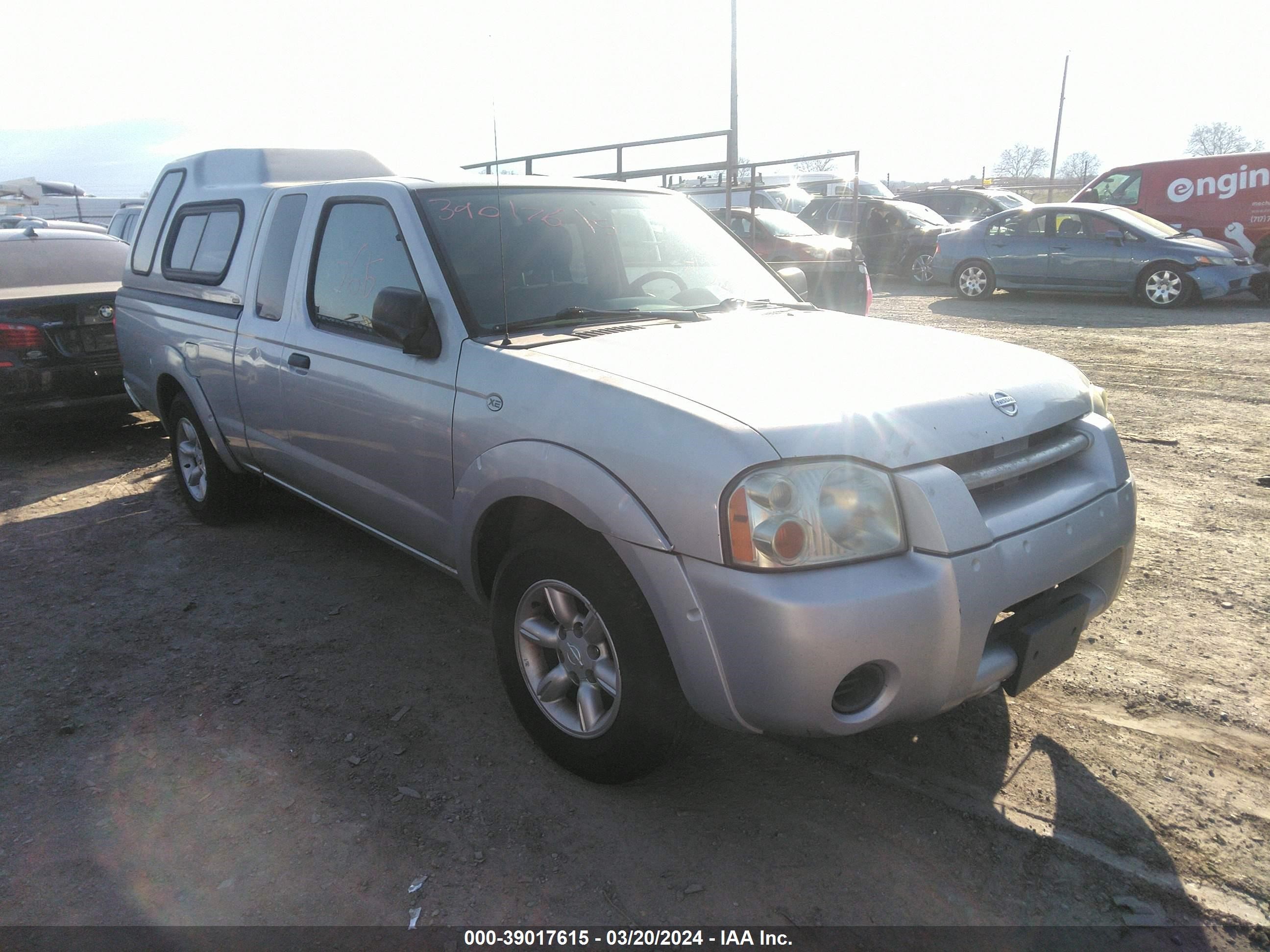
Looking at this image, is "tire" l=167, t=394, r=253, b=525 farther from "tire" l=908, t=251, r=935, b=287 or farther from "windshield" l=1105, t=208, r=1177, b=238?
"tire" l=908, t=251, r=935, b=287

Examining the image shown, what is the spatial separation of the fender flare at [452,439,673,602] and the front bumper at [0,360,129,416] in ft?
16.1

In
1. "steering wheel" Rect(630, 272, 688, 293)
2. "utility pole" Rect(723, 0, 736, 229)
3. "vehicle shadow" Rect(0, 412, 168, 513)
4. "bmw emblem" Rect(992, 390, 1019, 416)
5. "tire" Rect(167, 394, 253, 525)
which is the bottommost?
"vehicle shadow" Rect(0, 412, 168, 513)

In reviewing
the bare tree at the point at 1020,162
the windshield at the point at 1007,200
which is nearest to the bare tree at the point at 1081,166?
the bare tree at the point at 1020,162

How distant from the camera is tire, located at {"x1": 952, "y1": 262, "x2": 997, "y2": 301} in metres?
14.2

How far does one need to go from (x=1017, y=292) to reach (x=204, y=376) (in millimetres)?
13597

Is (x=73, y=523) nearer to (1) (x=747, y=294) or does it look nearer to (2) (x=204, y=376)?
(2) (x=204, y=376)

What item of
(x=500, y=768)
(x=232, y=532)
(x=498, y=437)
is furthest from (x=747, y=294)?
(x=232, y=532)

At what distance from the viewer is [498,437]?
2.83 metres

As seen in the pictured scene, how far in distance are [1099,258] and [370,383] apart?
12.4m

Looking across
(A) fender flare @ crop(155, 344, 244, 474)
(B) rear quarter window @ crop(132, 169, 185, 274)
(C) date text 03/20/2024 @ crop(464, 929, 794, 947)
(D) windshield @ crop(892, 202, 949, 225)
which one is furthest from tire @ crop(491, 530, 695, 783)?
(D) windshield @ crop(892, 202, 949, 225)

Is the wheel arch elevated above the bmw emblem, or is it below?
below

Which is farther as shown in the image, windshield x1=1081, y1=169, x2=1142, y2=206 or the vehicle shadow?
windshield x1=1081, y1=169, x2=1142, y2=206

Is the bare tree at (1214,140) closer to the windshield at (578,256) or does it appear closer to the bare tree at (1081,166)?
the bare tree at (1081,166)

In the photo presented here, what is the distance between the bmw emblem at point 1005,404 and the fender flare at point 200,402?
147 inches
